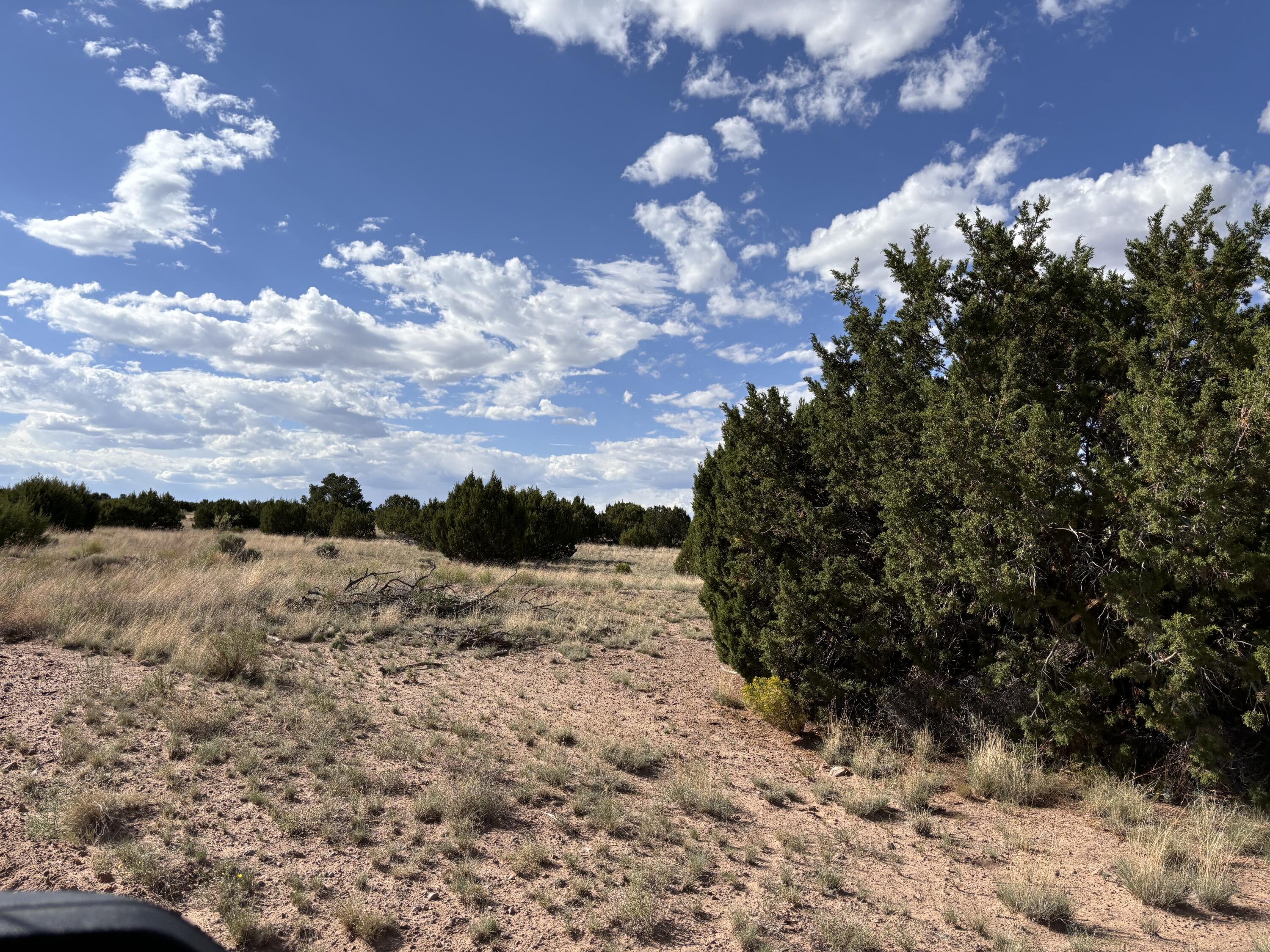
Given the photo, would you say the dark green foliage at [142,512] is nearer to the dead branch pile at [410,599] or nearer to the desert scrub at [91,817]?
the dead branch pile at [410,599]

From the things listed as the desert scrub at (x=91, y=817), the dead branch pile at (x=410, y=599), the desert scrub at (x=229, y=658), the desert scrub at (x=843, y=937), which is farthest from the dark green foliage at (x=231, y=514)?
the desert scrub at (x=843, y=937)

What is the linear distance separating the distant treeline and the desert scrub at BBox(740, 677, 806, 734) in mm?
17336

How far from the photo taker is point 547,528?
88.3 ft

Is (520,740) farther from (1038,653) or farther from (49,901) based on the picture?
(49,901)

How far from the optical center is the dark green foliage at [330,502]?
39.3 metres

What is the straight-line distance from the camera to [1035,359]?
22.3 feet

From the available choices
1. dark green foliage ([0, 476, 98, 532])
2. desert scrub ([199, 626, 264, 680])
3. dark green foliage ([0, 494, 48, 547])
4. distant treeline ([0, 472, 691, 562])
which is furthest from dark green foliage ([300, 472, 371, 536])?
desert scrub ([199, 626, 264, 680])

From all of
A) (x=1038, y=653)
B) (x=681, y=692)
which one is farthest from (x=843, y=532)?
(x=681, y=692)

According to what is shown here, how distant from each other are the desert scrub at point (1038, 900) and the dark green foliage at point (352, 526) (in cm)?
3616

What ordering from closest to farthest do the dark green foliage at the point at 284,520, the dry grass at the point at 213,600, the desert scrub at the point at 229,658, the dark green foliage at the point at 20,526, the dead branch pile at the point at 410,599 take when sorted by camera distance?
the desert scrub at the point at 229,658
the dry grass at the point at 213,600
the dead branch pile at the point at 410,599
the dark green foliage at the point at 20,526
the dark green foliage at the point at 284,520

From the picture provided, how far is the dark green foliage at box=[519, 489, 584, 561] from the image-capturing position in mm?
25969

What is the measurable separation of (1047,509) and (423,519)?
30.3m

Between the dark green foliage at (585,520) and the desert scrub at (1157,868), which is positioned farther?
the dark green foliage at (585,520)

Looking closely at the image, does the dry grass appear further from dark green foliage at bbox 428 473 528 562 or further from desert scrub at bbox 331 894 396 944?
desert scrub at bbox 331 894 396 944
